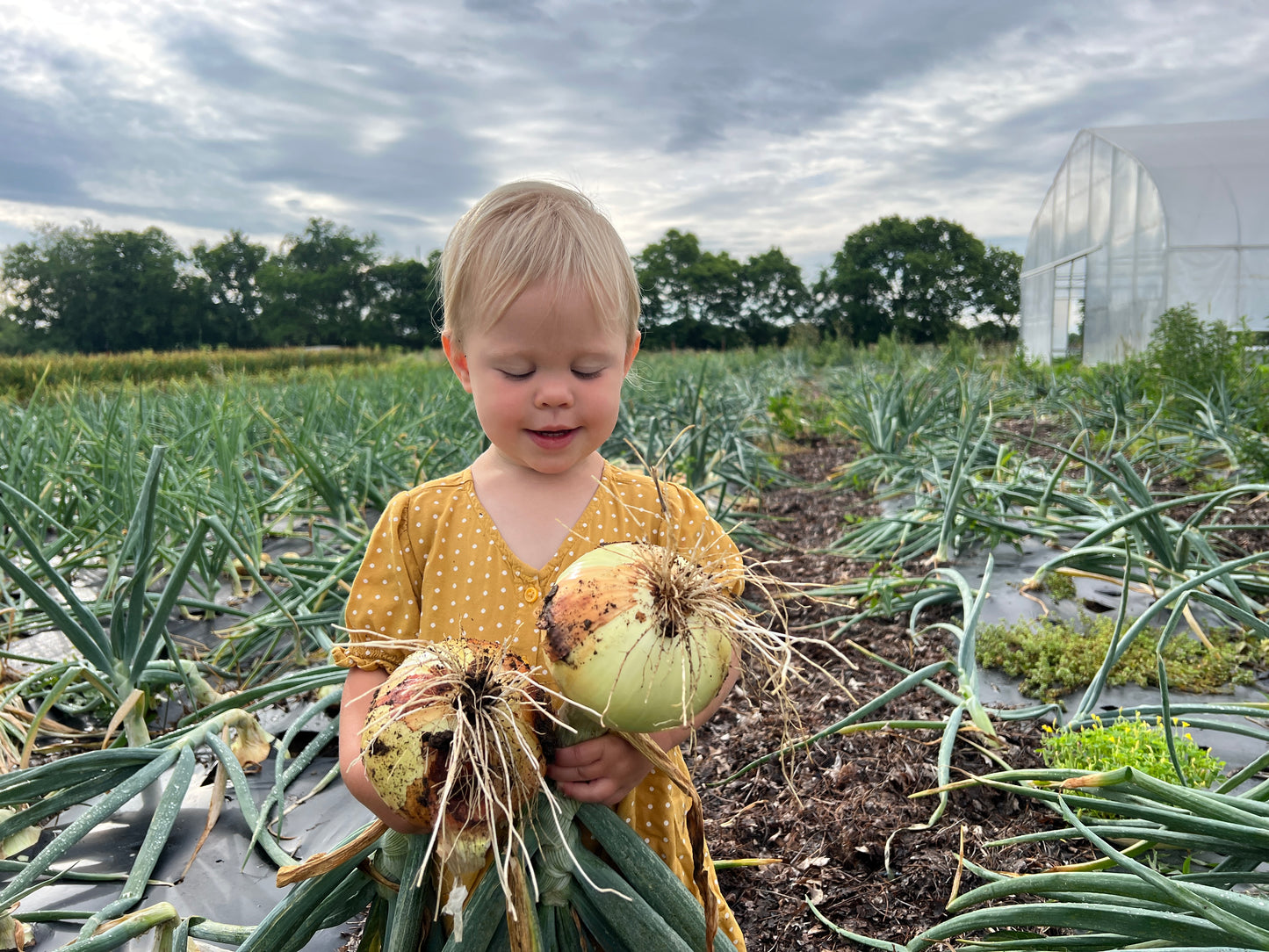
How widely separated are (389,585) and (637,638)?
48 cm

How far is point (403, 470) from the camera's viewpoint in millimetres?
3025

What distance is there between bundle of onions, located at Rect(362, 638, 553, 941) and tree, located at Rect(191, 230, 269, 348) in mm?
44249

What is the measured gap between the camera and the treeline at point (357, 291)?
109 feet

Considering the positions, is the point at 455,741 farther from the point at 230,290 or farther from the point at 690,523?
the point at 230,290

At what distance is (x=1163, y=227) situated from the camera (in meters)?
9.43

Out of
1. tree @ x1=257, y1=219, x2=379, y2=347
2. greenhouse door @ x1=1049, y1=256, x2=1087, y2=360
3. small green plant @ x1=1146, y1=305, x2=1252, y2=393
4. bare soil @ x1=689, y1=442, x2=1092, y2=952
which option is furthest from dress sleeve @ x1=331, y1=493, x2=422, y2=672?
tree @ x1=257, y1=219, x2=379, y2=347

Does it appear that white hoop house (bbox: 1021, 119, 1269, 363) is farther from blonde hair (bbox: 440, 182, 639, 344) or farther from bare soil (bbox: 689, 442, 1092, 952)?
blonde hair (bbox: 440, 182, 639, 344)

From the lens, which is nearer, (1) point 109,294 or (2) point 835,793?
(2) point 835,793

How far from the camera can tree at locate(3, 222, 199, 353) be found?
1475 inches

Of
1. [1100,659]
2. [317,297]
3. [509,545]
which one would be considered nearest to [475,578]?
[509,545]

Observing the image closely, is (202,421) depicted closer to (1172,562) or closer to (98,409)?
(98,409)

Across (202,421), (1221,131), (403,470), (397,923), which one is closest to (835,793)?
(397,923)

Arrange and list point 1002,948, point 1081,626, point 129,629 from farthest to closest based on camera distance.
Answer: point 1081,626, point 129,629, point 1002,948

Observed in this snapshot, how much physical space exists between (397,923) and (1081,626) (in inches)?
84.8
